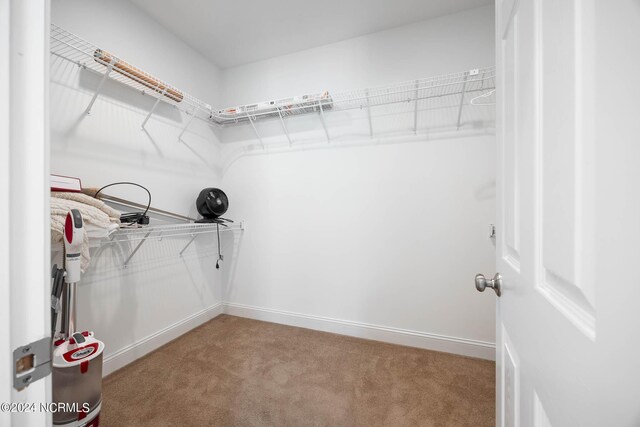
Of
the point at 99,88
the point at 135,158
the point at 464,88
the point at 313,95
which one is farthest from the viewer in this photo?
the point at 313,95

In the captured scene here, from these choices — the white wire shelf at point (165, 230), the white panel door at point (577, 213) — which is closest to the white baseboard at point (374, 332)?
the white wire shelf at point (165, 230)

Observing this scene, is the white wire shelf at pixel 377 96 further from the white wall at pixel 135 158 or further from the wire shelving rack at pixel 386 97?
the white wall at pixel 135 158

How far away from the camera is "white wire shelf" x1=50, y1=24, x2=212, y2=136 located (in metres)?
1.35

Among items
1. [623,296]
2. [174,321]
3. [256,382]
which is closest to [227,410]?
[256,382]

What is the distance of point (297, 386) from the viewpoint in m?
1.53

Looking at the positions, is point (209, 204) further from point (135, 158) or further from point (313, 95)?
point (313, 95)

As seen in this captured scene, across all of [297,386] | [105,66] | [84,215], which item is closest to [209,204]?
[84,215]

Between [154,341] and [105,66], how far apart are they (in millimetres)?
1999

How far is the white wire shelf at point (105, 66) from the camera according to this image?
4.42ft

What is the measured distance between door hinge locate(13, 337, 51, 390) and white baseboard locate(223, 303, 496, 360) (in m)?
2.03

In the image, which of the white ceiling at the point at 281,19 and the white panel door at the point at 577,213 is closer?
the white panel door at the point at 577,213

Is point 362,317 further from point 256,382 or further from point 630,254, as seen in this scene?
point 630,254

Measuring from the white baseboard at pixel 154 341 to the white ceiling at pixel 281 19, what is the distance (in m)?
2.54

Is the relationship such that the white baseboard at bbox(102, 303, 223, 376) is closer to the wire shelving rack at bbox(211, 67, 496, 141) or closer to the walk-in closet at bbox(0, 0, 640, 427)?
the walk-in closet at bbox(0, 0, 640, 427)
